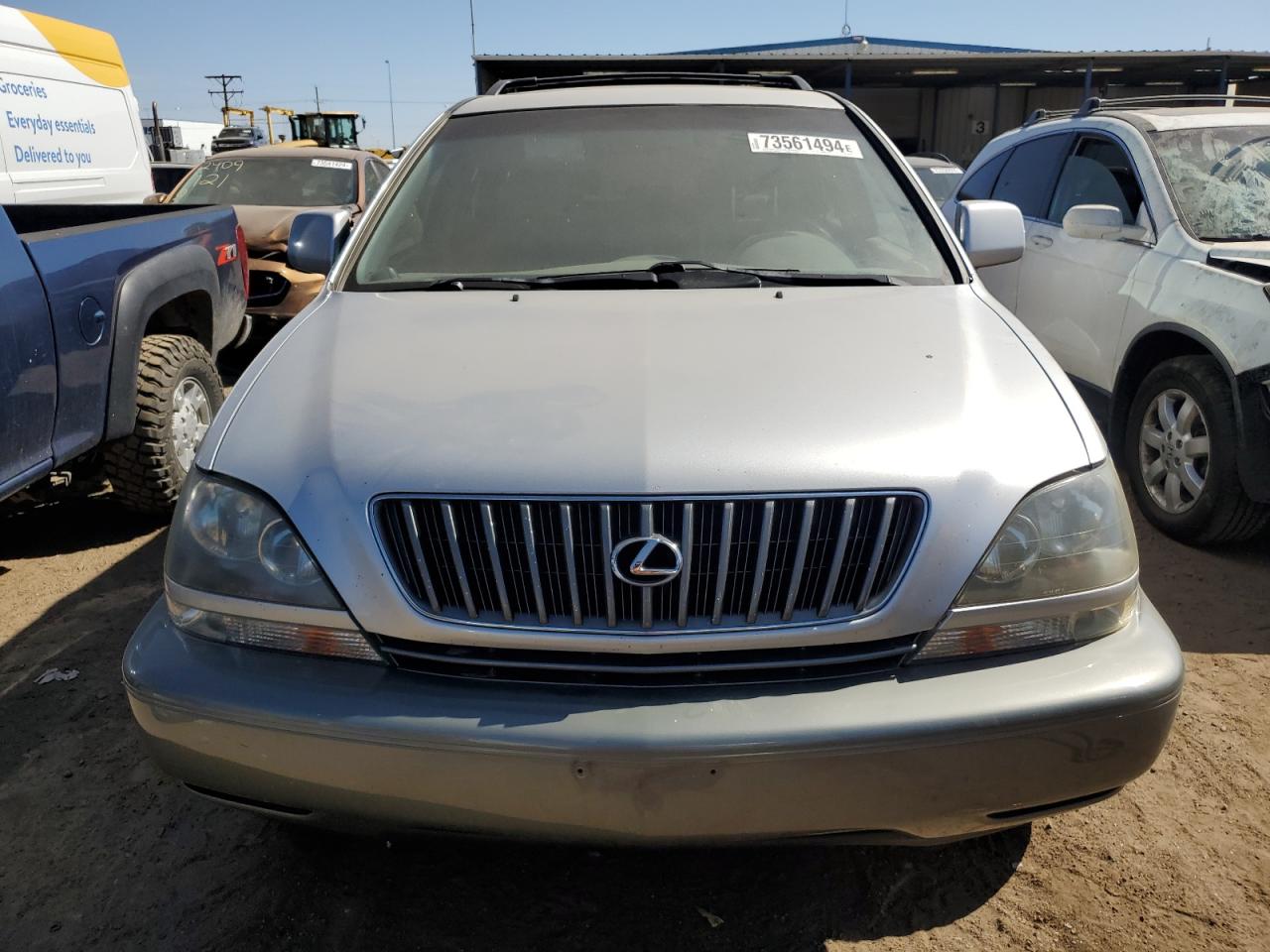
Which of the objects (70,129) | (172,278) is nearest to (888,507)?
(172,278)

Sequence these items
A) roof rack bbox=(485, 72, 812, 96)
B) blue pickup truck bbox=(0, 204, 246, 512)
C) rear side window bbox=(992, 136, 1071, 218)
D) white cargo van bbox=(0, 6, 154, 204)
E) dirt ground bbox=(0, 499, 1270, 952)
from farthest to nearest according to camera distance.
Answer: white cargo van bbox=(0, 6, 154, 204) < rear side window bbox=(992, 136, 1071, 218) < roof rack bbox=(485, 72, 812, 96) < blue pickup truck bbox=(0, 204, 246, 512) < dirt ground bbox=(0, 499, 1270, 952)

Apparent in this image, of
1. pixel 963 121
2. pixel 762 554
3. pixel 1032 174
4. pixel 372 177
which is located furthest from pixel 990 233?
pixel 963 121

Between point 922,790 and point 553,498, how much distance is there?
81 cm

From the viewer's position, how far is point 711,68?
73.4 feet

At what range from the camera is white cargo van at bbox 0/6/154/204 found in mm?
6023

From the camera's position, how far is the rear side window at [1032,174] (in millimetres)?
5453

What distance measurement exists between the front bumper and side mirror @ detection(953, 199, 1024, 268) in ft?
5.19

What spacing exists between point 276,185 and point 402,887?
26.7ft

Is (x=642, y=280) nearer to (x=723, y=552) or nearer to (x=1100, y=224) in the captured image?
(x=723, y=552)

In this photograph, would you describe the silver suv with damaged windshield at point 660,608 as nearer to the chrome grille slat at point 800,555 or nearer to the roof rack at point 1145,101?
the chrome grille slat at point 800,555

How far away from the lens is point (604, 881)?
2234 mm

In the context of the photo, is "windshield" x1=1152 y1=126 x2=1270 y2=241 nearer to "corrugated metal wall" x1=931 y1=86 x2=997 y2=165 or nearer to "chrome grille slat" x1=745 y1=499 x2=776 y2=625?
"chrome grille slat" x1=745 y1=499 x2=776 y2=625

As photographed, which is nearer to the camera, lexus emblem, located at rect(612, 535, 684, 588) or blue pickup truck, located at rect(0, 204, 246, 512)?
lexus emblem, located at rect(612, 535, 684, 588)

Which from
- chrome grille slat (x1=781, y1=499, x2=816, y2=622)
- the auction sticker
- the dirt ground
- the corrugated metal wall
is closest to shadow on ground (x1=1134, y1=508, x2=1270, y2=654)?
the dirt ground
